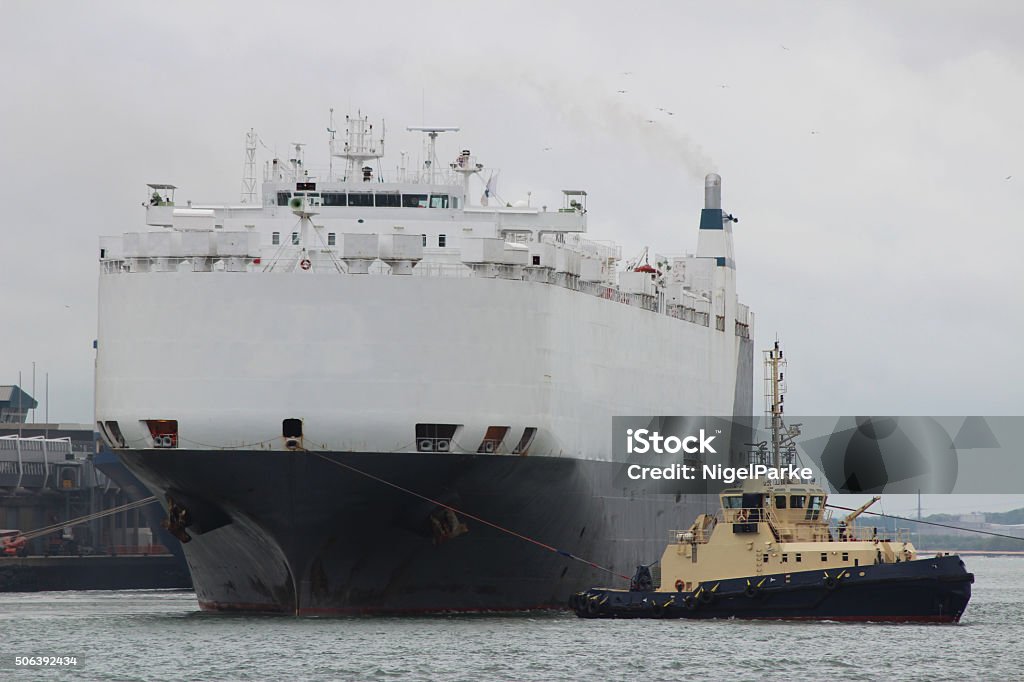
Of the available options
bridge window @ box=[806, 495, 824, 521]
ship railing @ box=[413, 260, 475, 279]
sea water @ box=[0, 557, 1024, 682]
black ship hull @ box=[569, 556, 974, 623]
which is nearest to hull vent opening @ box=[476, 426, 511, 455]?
ship railing @ box=[413, 260, 475, 279]

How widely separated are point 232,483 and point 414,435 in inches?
160

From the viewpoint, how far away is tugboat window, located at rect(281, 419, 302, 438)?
45.9 m

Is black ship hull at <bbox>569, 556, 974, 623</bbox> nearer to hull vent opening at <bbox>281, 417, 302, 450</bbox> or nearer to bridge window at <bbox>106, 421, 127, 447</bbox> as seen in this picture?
hull vent opening at <bbox>281, 417, 302, 450</bbox>

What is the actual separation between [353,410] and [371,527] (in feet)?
8.67

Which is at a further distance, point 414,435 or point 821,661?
point 414,435

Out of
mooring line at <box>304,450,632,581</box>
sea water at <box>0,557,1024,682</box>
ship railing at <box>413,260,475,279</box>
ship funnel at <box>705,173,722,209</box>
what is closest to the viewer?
sea water at <box>0,557,1024,682</box>

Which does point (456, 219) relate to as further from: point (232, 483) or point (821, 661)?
point (821, 661)

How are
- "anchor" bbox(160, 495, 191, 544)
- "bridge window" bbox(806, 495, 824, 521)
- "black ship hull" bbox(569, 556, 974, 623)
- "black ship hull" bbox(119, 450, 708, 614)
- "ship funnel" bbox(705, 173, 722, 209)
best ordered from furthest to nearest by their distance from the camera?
"ship funnel" bbox(705, 173, 722, 209), "bridge window" bbox(806, 495, 824, 521), "anchor" bbox(160, 495, 191, 544), "black ship hull" bbox(569, 556, 974, 623), "black ship hull" bbox(119, 450, 708, 614)

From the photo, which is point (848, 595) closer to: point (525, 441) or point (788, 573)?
point (788, 573)

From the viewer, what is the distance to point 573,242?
5694cm

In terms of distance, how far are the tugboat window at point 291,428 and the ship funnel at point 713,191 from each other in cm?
2715

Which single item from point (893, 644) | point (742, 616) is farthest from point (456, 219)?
point (893, 644)

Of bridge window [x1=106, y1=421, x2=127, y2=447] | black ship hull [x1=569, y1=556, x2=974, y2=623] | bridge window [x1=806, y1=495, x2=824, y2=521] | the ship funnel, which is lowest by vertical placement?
black ship hull [x1=569, y1=556, x2=974, y2=623]

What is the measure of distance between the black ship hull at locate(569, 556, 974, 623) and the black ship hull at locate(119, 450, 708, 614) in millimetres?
3753
